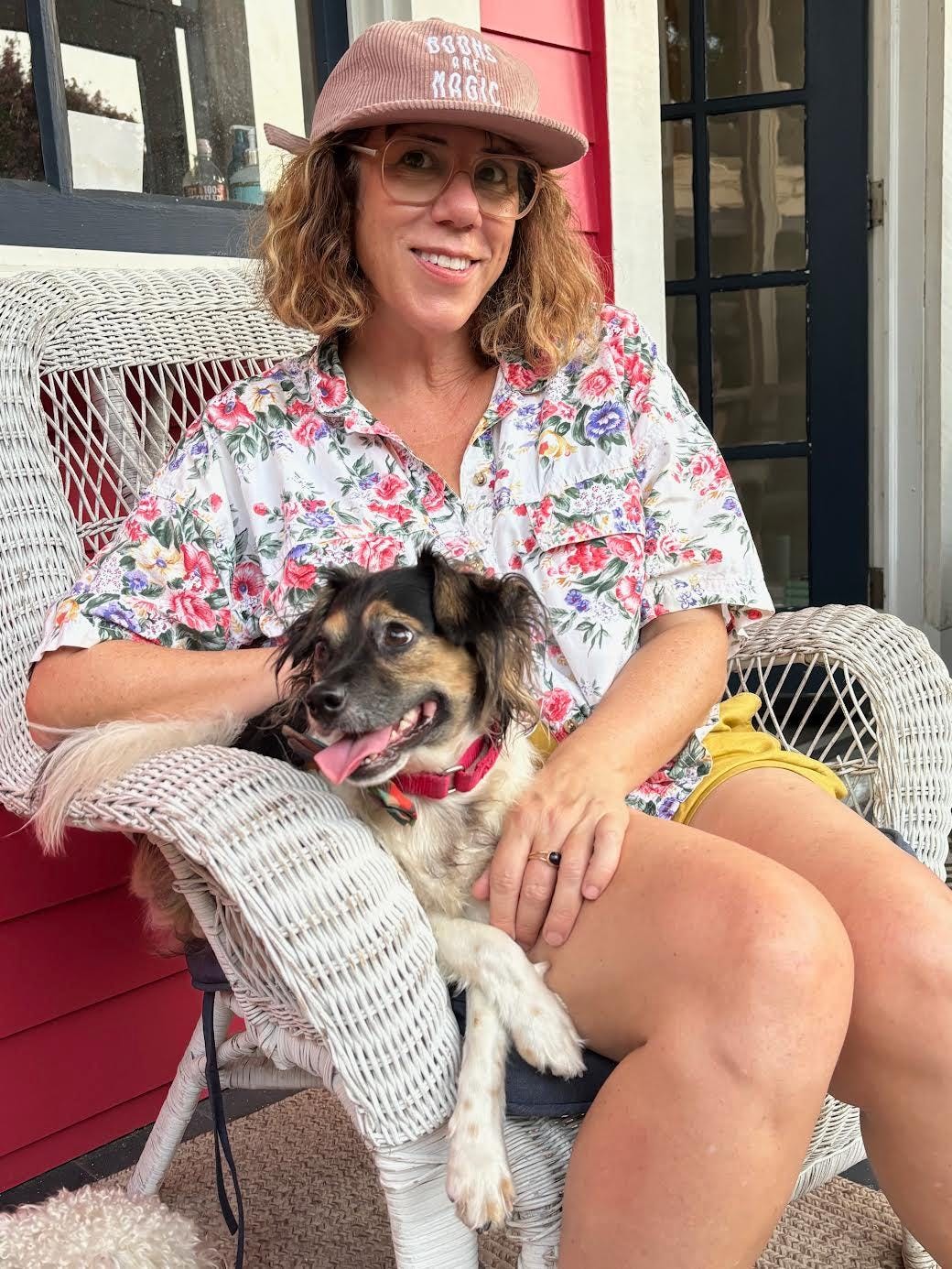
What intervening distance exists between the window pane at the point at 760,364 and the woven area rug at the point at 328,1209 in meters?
3.17

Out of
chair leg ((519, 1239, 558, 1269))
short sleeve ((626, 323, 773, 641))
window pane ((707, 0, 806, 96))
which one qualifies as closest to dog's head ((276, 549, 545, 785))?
short sleeve ((626, 323, 773, 641))

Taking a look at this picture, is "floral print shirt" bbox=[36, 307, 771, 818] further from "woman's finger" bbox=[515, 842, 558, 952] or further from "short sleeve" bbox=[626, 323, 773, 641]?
"woman's finger" bbox=[515, 842, 558, 952]

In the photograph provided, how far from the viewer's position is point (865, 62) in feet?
13.2

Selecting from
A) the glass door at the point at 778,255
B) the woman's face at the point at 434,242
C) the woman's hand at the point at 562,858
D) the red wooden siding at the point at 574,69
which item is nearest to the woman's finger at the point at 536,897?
the woman's hand at the point at 562,858

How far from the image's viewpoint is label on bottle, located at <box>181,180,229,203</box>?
8.68 ft

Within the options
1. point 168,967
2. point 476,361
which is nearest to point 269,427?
point 476,361

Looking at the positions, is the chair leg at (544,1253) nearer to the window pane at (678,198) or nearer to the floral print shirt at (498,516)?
the floral print shirt at (498,516)

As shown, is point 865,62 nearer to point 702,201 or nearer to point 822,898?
point 702,201

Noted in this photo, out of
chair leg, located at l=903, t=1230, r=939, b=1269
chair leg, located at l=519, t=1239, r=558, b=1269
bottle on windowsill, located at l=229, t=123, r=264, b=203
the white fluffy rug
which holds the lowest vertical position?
chair leg, located at l=903, t=1230, r=939, b=1269

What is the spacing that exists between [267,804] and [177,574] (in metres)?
0.55

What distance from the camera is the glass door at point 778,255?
13.5ft

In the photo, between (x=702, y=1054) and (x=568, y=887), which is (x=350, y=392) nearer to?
(x=568, y=887)

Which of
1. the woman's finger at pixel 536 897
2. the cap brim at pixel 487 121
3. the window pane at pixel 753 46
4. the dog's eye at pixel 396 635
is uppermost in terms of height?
the window pane at pixel 753 46

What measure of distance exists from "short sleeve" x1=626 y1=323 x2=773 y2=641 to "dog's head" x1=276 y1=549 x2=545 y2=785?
316 millimetres
